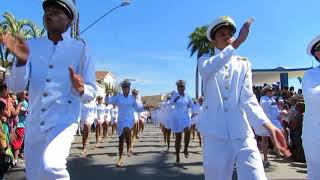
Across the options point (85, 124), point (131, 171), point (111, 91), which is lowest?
point (131, 171)

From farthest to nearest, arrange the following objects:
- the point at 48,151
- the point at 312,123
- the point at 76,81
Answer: the point at 312,123 → the point at 76,81 → the point at 48,151

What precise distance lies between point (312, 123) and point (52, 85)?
7.68 feet

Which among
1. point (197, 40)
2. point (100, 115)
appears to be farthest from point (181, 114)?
point (197, 40)

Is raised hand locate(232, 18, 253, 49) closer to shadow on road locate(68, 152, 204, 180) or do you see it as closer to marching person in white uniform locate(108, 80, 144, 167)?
shadow on road locate(68, 152, 204, 180)

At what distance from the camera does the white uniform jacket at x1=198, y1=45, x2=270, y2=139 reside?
16.6 ft

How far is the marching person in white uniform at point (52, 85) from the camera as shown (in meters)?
4.31

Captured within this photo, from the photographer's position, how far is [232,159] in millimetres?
4973

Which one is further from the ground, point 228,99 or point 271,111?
point 271,111

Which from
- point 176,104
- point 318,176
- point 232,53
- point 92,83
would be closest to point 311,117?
point 318,176

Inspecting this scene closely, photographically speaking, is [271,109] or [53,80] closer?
[53,80]

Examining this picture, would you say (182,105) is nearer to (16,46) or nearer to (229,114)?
(229,114)

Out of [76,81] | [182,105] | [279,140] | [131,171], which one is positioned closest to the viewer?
[76,81]

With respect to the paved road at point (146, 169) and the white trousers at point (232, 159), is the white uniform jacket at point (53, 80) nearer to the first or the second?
the white trousers at point (232, 159)

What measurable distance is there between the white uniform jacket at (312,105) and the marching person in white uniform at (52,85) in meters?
1.97
